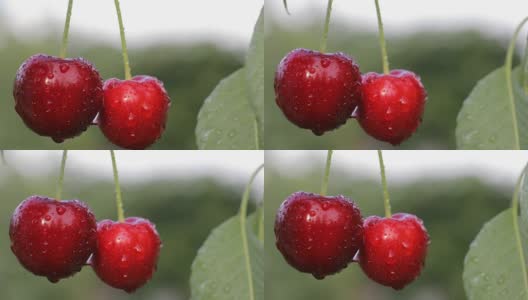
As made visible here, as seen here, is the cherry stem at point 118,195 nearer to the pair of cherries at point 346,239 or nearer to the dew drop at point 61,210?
the dew drop at point 61,210

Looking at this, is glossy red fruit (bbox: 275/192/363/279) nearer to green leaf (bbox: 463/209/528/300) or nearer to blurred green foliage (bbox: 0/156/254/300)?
blurred green foliage (bbox: 0/156/254/300)

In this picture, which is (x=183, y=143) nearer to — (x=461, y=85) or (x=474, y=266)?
(x=474, y=266)

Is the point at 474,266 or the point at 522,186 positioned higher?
the point at 522,186

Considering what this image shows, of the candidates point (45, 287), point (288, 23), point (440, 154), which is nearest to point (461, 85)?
point (440, 154)

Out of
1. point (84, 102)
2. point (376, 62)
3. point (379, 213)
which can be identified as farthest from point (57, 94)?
point (376, 62)

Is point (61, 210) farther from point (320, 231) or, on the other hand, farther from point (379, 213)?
point (379, 213)

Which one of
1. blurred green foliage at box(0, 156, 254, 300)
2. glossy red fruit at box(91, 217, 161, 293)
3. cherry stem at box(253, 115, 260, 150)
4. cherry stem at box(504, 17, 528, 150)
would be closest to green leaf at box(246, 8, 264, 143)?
cherry stem at box(253, 115, 260, 150)
